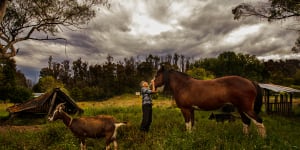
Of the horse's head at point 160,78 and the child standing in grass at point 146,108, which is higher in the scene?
the horse's head at point 160,78

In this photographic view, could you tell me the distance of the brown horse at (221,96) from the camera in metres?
7.15

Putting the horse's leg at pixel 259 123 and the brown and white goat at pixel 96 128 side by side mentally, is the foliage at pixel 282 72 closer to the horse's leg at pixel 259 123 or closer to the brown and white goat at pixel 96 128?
the horse's leg at pixel 259 123

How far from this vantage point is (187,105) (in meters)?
7.73

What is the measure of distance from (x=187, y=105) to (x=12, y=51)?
9063mm

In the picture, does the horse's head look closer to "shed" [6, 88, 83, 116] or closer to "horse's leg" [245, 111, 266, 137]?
"horse's leg" [245, 111, 266, 137]

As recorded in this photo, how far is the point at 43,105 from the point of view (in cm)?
1827

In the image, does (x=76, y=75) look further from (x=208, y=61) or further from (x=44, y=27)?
(x=44, y=27)

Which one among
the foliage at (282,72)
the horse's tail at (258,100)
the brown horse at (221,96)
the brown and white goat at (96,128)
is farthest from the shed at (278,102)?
the foliage at (282,72)

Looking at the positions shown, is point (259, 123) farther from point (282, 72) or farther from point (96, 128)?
point (282, 72)

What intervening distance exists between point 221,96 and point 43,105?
15.2 meters

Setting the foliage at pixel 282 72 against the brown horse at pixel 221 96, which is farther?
the foliage at pixel 282 72

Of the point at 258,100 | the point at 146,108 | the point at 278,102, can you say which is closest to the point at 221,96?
the point at 258,100

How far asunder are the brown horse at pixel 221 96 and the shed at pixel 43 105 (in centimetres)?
1205

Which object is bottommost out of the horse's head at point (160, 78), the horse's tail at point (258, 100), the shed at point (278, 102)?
the shed at point (278, 102)
